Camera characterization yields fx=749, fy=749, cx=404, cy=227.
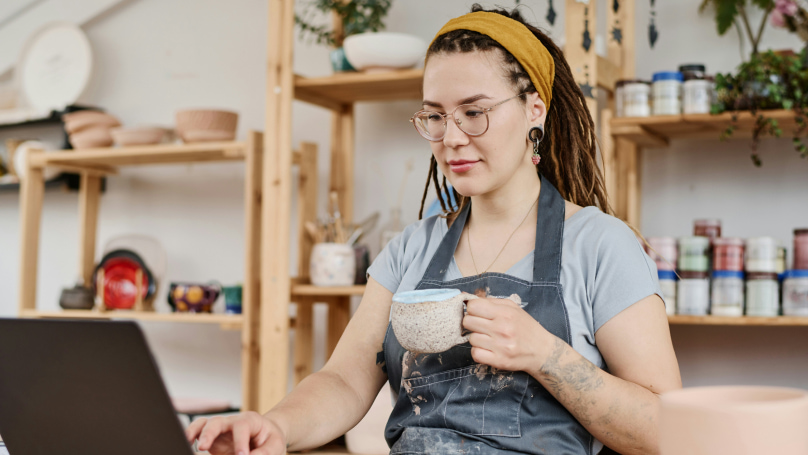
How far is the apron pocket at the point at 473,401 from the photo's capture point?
99 centimetres

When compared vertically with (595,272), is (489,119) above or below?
above

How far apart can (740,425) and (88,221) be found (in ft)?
10.0

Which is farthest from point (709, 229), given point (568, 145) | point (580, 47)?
point (568, 145)

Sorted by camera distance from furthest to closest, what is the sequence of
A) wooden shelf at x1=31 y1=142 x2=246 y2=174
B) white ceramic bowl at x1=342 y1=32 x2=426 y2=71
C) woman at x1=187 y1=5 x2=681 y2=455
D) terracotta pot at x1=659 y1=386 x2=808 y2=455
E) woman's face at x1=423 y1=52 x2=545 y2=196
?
wooden shelf at x1=31 y1=142 x2=246 y2=174 → white ceramic bowl at x1=342 y1=32 x2=426 y2=71 → woman's face at x1=423 y1=52 x2=545 y2=196 → woman at x1=187 y1=5 x2=681 y2=455 → terracotta pot at x1=659 y1=386 x2=808 y2=455

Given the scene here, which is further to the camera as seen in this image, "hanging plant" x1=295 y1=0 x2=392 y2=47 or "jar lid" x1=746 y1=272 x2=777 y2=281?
"hanging plant" x1=295 y1=0 x2=392 y2=47

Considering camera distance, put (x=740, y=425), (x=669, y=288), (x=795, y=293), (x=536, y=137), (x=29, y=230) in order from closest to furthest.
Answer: (x=740, y=425) → (x=536, y=137) → (x=795, y=293) → (x=669, y=288) → (x=29, y=230)

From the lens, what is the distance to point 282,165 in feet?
7.45

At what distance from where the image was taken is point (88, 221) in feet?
10.2

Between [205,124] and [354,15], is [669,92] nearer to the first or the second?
[354,15]

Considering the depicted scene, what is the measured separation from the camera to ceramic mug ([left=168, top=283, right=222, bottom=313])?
2586 millimetres

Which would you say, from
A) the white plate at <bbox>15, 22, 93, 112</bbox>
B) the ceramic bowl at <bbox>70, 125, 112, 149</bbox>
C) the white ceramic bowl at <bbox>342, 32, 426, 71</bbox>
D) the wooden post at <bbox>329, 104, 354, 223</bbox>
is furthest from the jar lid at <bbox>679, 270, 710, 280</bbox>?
the white plate at <bbox>15, 22, 93, 112</bbox>

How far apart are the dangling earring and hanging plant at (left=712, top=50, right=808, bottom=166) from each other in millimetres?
1013

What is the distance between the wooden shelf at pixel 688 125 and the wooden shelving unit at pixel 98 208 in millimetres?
1095

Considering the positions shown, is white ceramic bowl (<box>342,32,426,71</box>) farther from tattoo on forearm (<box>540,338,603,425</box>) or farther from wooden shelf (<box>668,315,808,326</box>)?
tattoo on forearm (<box>540,338,603,425</box>)
